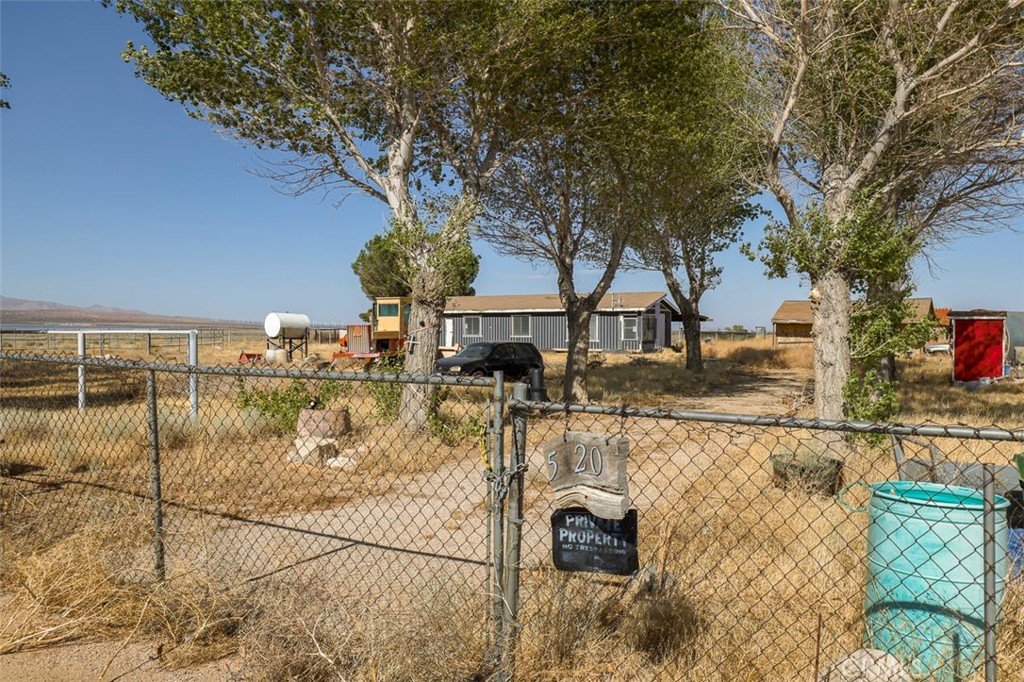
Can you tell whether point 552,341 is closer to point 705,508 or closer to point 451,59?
point 451,59

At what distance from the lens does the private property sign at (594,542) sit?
2.80 metres

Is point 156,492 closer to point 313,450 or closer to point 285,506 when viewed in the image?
point 285,506

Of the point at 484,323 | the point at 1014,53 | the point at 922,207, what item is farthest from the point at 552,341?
the point at 1014,53

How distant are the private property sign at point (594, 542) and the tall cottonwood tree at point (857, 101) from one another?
721 cm

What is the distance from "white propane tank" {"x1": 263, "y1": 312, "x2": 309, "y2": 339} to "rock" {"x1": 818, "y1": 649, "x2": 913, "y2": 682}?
28.1 metres

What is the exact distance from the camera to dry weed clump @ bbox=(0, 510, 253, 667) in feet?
11.8

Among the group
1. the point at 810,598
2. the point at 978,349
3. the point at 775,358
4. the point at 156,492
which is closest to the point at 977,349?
the point at 978,349

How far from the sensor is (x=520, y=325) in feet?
135

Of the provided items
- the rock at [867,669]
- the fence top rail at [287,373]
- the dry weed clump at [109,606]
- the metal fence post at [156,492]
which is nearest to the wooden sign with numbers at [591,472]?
the fence top rail at [287,373]

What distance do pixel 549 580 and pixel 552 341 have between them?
120 feet

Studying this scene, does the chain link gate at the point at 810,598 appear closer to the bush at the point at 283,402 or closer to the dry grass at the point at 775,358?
the bush at the point at 283,402

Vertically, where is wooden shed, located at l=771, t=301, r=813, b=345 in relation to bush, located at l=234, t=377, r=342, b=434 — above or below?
above

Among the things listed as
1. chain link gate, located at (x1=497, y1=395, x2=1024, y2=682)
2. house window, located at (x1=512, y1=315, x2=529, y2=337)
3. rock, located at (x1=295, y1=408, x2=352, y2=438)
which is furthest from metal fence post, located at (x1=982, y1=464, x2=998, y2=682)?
house window, located at (x1=512, y1=315, x2=529, y2=337)

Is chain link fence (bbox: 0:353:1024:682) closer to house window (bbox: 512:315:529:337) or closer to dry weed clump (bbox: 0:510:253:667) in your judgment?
dry weed clump (bbox: 0:510:253:667)
